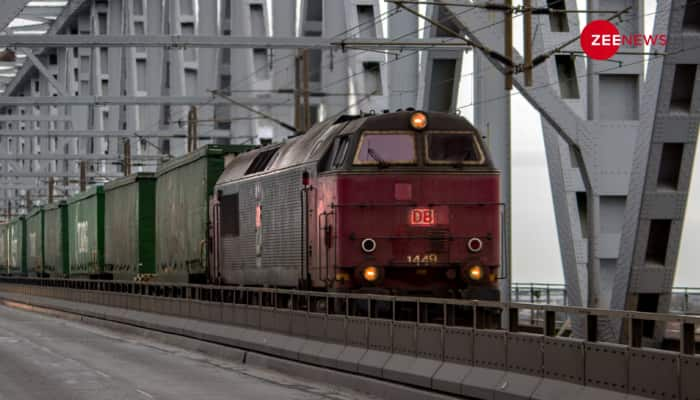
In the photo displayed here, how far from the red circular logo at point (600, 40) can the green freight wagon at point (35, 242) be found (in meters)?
48.4

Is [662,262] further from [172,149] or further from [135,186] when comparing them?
[172,149]

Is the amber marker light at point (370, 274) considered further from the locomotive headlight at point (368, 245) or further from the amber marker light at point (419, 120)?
the amber marker light at point (419, 120)

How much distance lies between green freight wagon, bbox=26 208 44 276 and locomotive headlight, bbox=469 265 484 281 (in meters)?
52.9

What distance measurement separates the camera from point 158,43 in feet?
115

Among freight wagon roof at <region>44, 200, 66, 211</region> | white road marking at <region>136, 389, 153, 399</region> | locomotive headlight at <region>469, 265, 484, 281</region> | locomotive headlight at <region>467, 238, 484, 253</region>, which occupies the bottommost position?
white road marking at <region>136, 389, 153, 399</region>

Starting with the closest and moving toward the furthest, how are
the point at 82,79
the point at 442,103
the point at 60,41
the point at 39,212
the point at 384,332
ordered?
the point at 384,332, the point at 60,41, the point at 442,103, the point at 39,212, the point at 82,79

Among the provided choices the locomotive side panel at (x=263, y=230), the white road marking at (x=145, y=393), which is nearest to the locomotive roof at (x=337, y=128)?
the locomotive side panel at (x=263, y=230)

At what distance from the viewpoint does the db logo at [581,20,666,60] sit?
94.6ft

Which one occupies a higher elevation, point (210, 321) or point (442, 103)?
point (442, 103)

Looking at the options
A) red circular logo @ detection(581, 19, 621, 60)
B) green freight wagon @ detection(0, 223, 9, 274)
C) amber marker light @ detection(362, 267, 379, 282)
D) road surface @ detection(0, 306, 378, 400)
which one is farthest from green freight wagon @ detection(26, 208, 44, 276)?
amber marker light @ detection(362, 267, 379, 282)

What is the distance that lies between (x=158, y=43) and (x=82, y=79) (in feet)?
311

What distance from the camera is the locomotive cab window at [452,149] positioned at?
2323 cm

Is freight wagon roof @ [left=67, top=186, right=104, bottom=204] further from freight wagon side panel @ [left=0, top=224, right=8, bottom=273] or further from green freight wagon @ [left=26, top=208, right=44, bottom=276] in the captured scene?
freight wagon side panel @ [left=0, top=224, right=8, bottom=273]

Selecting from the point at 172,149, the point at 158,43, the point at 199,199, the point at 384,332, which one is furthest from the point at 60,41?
the point at 172,149
